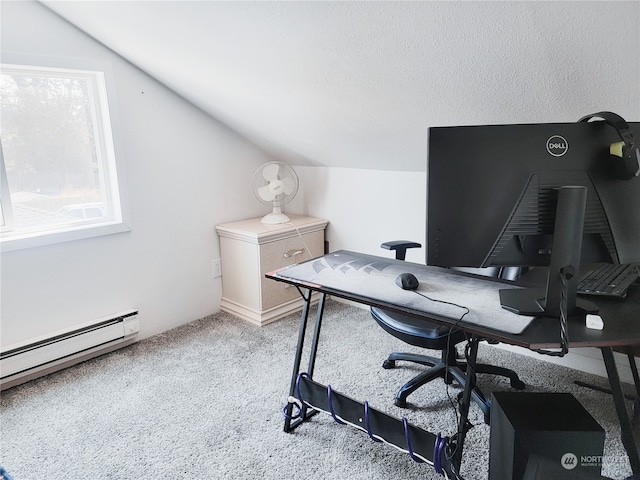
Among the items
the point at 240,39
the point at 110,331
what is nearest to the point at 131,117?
→ the point at 240,39

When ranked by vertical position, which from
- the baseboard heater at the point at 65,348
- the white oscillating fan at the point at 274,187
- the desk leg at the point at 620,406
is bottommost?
the baseboard heater at the point at 65,348

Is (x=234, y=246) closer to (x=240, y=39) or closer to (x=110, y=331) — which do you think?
(x=110, y=331)

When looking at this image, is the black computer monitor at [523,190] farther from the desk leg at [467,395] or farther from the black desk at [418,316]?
the desk leg at [467,395]

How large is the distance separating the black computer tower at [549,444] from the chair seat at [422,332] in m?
0.42

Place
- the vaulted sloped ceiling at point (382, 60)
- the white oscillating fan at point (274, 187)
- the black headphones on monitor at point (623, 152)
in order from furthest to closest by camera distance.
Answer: the white oscillating fan at point (274, 187), the vaulted sloped ceiling at point (382, 60), the black headphones on monitor at point (623, 152)

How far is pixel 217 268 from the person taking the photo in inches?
126

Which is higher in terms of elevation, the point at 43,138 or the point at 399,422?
the point at 43,138

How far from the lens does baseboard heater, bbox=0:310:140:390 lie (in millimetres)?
2219

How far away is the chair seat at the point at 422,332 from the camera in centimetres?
180

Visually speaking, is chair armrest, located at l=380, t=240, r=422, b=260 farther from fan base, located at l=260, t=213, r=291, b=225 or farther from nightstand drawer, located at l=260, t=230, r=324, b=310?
fan base, located at l=260, t=213, r=291, b=225

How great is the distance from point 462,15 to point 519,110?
0.57m

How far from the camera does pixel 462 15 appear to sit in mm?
1431

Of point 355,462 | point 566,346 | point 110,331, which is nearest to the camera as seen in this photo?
point 566,346

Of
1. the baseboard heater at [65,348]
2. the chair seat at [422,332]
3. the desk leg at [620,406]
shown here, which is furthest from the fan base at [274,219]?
the desk leg at [620,406]
